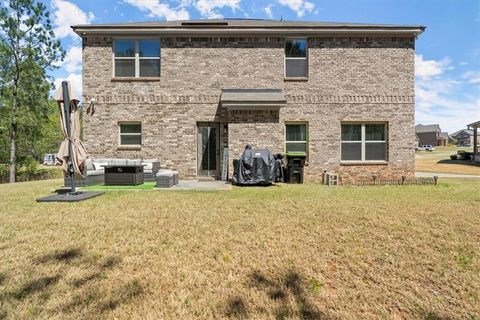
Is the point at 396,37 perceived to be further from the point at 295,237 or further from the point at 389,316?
the point at 389,316

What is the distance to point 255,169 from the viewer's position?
9.78 meters

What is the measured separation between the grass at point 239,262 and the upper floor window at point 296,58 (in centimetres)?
772

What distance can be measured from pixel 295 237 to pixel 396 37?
463 inches

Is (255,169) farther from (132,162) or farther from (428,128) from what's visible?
(428,128)

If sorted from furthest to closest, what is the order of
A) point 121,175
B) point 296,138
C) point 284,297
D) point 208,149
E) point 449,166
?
point 449,166 → point 208,149 → point 296,138 → point 121,175 → point 284,297

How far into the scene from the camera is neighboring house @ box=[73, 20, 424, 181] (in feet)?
37.3

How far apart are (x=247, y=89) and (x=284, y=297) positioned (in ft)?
32.7

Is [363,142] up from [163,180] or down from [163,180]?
up

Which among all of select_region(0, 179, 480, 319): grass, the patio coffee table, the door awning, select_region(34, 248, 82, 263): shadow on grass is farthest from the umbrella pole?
the door awning

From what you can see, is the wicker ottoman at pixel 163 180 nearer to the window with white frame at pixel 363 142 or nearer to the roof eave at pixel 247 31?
the roof eave at pixel 247 31

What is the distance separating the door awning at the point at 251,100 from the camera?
413 inches

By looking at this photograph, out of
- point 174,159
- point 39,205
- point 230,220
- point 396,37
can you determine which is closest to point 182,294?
point 230,220

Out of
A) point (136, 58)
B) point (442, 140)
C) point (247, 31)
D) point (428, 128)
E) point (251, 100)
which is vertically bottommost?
point (251, 100)

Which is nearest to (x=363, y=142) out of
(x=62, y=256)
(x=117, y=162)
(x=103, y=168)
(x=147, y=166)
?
(x=147, y=166)
